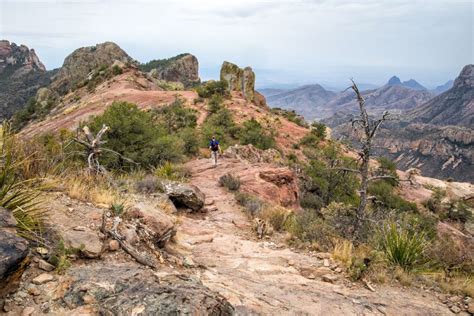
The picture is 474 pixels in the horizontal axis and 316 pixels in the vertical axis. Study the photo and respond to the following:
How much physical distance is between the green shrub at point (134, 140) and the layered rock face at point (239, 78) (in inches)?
1222

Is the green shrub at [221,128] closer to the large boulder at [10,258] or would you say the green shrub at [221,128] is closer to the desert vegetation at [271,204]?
the desert vegetation at [271,204]

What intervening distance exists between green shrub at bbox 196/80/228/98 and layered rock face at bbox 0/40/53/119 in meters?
63.0

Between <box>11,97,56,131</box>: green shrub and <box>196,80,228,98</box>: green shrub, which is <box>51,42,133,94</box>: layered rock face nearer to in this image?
<box>11,97,56,131</box>: green shrub

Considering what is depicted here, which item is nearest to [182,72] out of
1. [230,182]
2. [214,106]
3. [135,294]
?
[214,106]

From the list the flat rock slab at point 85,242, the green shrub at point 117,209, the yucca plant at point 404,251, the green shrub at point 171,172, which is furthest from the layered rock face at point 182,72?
the flat rock slab at point 85,242

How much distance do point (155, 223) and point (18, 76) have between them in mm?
126183

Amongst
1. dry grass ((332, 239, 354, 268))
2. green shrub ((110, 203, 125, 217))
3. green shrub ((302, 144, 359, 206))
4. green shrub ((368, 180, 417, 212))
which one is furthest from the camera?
green shrub ((368, 180, 417, 212))

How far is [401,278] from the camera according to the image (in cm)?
718

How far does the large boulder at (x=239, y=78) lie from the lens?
4969 cm

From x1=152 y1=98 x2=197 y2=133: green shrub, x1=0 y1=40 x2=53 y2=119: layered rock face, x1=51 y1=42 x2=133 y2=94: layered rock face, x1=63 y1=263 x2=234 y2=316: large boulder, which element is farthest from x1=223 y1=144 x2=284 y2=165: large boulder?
x1=0 y1=40 x2=53 y2=119: layered rock face

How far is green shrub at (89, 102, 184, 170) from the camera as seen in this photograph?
57.0 feet

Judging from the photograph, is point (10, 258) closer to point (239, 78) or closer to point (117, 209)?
point (117, 209)

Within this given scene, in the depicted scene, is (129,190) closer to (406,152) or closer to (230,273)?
(230,273)

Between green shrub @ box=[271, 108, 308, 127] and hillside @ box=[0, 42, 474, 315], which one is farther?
green shrub @ box=[271, 108, 308, 127]
